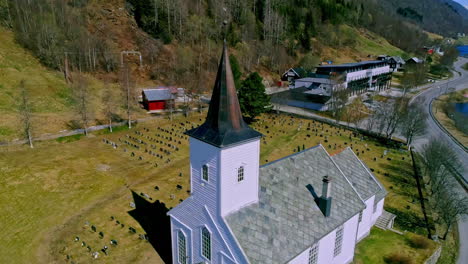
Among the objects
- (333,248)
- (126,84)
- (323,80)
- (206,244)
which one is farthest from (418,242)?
(126,84)

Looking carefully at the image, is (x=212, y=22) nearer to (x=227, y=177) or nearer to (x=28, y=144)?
(x=28, y=144)

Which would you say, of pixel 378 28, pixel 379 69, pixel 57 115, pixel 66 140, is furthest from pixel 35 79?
pixel 378 28

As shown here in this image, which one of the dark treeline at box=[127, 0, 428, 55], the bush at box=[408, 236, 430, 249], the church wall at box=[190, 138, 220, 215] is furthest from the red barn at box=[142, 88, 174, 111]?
the bush at box=[408, 236, 430, 249]

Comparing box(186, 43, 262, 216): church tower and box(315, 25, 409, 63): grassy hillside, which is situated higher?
box(315, 25, 409, 63): grassy hillside

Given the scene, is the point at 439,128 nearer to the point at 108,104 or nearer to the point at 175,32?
the point at 108,104

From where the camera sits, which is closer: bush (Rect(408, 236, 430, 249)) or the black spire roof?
the black spire roof

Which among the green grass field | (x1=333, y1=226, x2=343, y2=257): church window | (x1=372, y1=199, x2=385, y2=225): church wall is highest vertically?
(x1=333, y1=226, x2=343, y2=257): church window

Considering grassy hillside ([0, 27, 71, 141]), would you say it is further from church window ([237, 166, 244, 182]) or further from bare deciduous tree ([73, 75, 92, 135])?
church window ([237, 166, 244, 182])
